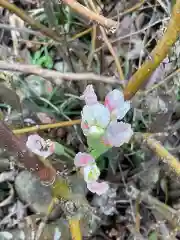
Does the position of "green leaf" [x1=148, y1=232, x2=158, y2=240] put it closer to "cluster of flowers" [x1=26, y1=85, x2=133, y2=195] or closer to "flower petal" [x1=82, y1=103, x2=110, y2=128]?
"cluster of flowers" [x1=26, y1=85, x2=133, y2=195]

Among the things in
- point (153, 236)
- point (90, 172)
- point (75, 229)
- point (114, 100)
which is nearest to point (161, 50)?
Result: point (114, 100)

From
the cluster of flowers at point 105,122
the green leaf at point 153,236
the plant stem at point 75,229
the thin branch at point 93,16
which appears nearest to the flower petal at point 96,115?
the cluster of flowers at point 105,122

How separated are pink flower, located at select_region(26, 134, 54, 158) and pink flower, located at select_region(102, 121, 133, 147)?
104mm

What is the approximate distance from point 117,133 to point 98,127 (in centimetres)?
4

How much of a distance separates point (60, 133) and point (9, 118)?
0.43 feet

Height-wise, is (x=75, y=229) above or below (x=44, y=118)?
below

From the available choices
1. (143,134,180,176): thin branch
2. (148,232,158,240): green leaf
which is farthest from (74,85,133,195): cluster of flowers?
(148,232,158,240): green leaf

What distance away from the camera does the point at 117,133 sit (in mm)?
627

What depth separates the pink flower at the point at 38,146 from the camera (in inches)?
27.1

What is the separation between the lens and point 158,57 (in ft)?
2.21

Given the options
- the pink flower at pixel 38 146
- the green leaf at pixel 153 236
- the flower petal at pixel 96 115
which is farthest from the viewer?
the green leaf at pixel 153 236

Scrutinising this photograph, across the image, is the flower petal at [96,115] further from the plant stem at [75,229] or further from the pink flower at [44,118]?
the pink flower at [44,118]

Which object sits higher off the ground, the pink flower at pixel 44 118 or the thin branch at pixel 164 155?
the pink flower at pixel 44 118

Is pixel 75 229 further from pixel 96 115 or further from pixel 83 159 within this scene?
pixel 96 115
